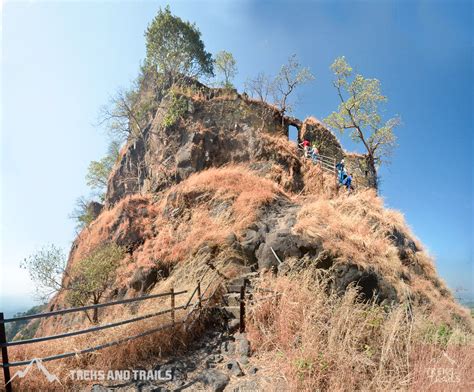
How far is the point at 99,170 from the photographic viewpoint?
31.0 m

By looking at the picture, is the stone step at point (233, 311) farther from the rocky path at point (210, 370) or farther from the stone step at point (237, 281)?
the stone step at point (237, 281)

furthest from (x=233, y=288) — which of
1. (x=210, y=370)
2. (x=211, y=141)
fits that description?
(x=211, y=141)

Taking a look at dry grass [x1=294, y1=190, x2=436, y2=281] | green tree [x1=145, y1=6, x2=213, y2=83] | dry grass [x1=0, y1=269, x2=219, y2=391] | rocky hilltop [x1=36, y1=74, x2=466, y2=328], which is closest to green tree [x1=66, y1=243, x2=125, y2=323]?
rocky hilltop [x1=36, y1=74, x2=466, y2=328]

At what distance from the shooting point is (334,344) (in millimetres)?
4758

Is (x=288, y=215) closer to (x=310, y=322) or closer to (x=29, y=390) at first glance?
(x=310, y=322)

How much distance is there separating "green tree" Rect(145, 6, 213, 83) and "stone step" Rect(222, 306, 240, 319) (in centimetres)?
2124

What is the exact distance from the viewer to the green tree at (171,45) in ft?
79.4

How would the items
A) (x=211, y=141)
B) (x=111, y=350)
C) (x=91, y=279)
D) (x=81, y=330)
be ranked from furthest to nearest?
(x=211, y=141) < (x=91, y=279) < (x=111, y=350) < (x=81, y=330)

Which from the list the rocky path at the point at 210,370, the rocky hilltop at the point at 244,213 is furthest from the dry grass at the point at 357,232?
the rocky path at the point at 210,370

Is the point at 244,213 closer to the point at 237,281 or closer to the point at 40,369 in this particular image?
the point at 237,281

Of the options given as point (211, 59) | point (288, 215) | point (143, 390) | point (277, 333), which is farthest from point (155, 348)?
point (211, 59)

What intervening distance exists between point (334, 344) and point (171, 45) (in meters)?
26.5

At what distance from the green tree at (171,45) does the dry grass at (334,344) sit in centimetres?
2222

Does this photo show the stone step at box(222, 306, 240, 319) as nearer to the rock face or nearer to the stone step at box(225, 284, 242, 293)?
the stone step at box(225, 284, 242, 293)
